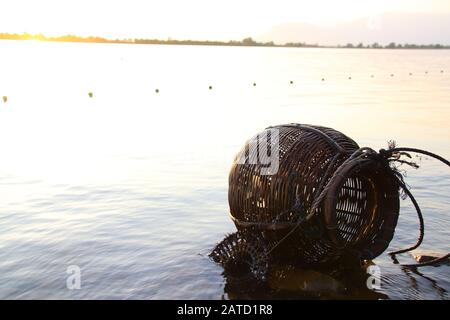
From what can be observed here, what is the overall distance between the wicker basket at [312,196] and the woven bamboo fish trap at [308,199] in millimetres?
17

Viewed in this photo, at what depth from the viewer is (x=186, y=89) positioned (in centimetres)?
5931

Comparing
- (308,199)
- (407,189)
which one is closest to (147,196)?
(308,199)

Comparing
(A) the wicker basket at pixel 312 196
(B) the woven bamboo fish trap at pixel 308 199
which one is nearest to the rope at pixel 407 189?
(B) the woven bamboo fish trap at pixel 308 199

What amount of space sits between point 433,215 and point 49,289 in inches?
370

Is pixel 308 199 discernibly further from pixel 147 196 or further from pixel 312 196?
pixel 147 196

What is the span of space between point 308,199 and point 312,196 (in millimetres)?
87

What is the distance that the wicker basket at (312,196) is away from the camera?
9.13m

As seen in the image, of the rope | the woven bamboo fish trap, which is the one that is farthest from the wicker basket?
the rope

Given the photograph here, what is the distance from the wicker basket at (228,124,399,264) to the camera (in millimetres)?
9133

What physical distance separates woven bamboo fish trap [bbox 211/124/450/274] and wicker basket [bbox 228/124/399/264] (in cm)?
2

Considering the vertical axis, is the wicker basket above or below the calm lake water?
above

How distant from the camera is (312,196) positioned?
30.1ft

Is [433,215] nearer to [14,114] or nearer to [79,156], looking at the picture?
[79,156]

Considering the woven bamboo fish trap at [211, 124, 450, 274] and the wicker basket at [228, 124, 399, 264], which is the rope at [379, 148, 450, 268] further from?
the wicker basket at [228, 124, 399, 264]
